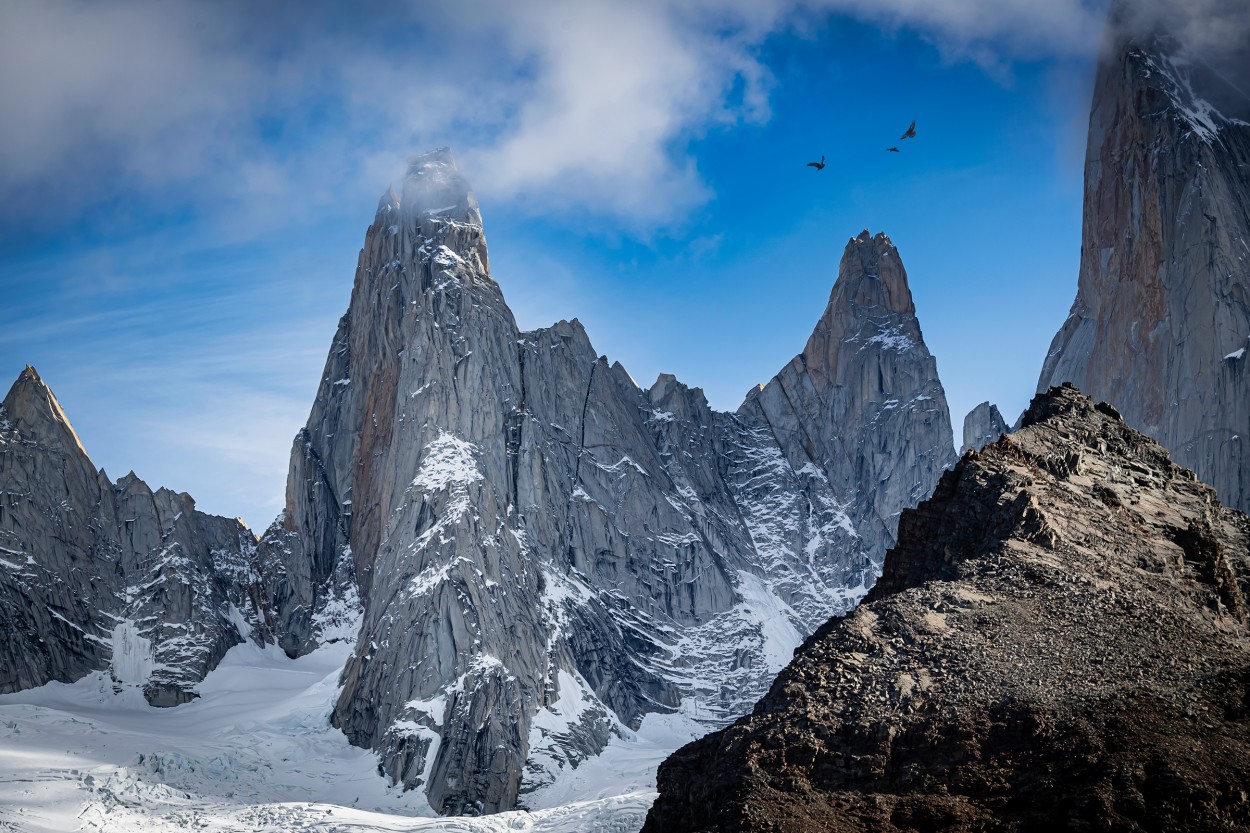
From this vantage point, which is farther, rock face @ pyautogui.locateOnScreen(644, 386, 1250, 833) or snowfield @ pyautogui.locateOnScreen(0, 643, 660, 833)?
snowfield @ pyautogui.locateOnScreen(0, 643, 660, 833)

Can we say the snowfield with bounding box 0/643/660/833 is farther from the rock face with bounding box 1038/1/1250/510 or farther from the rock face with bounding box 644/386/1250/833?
the rock face with bounding box 1038/1/1250/510

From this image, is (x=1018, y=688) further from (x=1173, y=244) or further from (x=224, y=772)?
(x=224, y=772)

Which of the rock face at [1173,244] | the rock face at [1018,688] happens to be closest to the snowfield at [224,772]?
the rock face at [1018,688]

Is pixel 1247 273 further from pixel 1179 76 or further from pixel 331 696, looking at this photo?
pixel 331 696

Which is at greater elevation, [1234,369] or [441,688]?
[1234,369]

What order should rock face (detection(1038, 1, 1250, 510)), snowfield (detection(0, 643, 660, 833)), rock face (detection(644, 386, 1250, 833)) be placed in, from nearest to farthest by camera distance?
rock face (detection(644, 386, 1250, 833)), snowfield (detection(0, 643, 660, 833)), rock face (detection(1038, 1, 1250, 510))

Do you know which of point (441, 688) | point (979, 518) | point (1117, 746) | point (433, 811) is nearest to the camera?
point (1117, 746)

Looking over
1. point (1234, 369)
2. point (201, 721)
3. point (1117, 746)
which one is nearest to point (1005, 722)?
point (1117, 746)

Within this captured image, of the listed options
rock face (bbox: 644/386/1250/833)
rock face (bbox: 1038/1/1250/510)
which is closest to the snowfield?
A: rock face (bbox: 644/386/1250/833)
